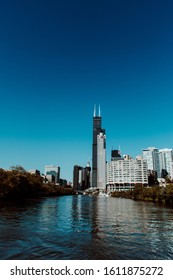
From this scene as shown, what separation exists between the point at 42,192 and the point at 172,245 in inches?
5941

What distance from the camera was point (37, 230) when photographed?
27.2m

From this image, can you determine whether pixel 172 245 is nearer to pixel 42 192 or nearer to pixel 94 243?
pixel 94 243

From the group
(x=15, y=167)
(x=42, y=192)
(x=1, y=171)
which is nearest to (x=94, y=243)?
(x=1, y=171)

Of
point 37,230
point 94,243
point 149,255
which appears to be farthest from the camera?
point 37,230

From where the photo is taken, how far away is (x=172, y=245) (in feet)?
71.5
